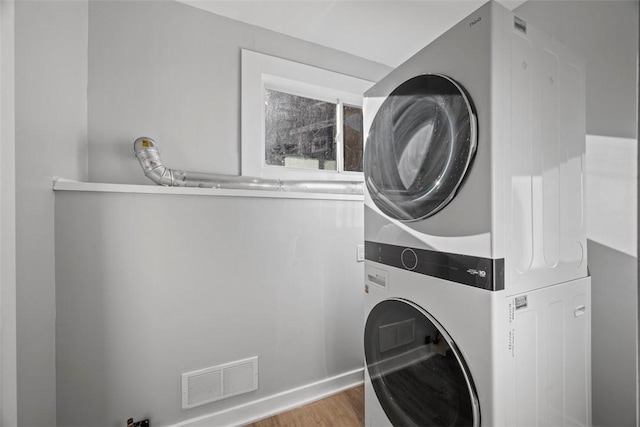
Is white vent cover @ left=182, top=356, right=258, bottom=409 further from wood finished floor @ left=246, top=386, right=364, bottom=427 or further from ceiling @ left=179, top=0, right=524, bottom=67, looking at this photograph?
ceiling @ left=179, top=0, right=524, bottom=67

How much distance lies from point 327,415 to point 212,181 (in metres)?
1.43

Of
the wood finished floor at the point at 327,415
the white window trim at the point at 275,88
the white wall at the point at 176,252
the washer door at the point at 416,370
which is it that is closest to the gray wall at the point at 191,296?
the white wall at the point at 176,252

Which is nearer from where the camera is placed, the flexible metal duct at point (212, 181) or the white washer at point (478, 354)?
the white washer at point (478, 354)

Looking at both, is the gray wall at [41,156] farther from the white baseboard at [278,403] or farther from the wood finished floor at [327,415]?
the wood finished floor at [327,415]

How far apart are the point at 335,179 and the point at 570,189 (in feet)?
4.00

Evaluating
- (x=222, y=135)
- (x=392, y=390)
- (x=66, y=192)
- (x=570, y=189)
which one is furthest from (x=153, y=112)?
(x=570, y=189)

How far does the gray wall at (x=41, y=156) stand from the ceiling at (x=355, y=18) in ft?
2.24

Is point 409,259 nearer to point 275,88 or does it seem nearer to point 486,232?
point 486,232

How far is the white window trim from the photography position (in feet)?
5.52

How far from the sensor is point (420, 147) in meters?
1.09

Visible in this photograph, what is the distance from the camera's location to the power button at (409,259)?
113cm

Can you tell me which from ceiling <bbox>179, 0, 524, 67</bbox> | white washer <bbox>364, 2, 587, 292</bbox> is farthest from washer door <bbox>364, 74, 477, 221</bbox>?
ceiling <bbox>179, 0, 524, 67</bbox>

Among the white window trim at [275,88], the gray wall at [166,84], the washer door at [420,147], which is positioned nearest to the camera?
the washer door at [420,147]

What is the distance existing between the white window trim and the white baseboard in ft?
4.16
